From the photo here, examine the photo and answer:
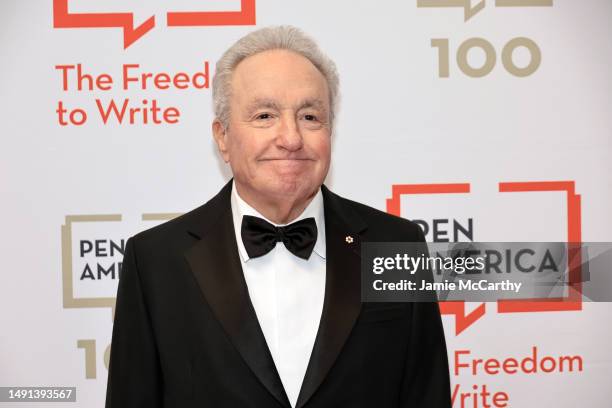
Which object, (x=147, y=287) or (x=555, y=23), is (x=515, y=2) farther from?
(x=147, y=287)

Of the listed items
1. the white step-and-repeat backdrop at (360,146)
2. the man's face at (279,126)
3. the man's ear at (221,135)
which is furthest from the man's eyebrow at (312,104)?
the white step-and-repeat backdrop at (360,146)

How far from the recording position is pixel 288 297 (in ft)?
5.86

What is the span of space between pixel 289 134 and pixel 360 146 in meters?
1.00

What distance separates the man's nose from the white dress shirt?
0.27 metres

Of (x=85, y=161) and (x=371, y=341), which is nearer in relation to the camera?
(x=371, y=341)

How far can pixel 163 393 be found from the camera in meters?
1.81

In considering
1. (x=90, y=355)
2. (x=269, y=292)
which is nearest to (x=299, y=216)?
(x=269, y=292)

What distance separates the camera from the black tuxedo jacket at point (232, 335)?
168 cm

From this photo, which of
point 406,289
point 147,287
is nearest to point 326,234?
point 406,289

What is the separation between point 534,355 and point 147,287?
1706mm

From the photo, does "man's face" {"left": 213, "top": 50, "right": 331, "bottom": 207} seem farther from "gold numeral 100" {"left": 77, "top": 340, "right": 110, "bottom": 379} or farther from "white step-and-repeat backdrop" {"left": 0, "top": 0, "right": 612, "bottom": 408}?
"gold numeral 100" {"left": 77, "top": 340, "right": 110, "bottom": 379}

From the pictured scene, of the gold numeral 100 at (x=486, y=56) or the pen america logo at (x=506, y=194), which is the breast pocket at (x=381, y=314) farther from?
the gold numeral 100 at (x=486, y=56)

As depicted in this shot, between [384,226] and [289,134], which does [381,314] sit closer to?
[384,226]

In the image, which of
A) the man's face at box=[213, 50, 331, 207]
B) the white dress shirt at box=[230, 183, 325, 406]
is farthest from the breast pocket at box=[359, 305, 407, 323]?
the man's face at box=[213, 50, 331, 207]
